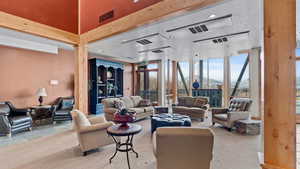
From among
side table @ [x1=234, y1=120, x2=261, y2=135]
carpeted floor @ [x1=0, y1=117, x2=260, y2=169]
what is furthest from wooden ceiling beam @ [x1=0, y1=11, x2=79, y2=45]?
side table @ [x1=234, y1=120, x2=261, y2=135]

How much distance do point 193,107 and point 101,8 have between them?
15.5ft

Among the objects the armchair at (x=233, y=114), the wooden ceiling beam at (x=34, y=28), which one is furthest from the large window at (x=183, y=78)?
the wooden ceiling beam at (x=34, y=28)

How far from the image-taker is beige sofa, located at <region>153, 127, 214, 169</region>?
1.81 m

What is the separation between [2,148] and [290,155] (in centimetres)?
496

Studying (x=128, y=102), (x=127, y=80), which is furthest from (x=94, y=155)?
(x=127, y=80)

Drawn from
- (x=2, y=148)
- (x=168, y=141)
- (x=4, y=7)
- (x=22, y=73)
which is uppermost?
(x=4, y=7)

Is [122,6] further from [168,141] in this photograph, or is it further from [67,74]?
[67,74]

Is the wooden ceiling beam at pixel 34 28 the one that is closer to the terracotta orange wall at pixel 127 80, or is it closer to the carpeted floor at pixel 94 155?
the carpeted floor at pixel 94 155

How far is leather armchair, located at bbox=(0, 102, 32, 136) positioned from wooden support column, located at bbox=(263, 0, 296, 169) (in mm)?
5421

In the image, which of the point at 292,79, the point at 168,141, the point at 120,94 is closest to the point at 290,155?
→ the point at 292,79

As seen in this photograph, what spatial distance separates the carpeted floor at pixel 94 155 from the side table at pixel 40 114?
1726mm

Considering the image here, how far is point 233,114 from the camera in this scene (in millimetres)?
4527

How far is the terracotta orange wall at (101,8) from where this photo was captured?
3416 millimetres

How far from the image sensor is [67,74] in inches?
266
